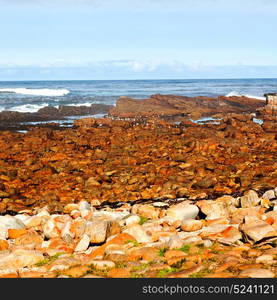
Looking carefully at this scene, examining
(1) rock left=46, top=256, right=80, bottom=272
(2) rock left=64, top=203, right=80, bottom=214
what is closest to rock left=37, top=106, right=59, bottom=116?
(2) rock left=64, top=203, right=80, bottom=214

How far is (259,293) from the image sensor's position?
6.06 metres

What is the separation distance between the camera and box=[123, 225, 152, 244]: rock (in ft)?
30.0

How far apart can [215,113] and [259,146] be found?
23.4m

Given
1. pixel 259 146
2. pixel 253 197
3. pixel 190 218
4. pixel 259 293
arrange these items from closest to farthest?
pixel 259 293
pixel 190 218
pixel 253 197
pixel 259 146

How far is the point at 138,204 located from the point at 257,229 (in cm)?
430

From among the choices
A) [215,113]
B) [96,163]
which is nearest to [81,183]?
[96,163]

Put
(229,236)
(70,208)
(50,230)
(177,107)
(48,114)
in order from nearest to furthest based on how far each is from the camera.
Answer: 1. (229,236)
2. (50,230)
3. (70,208)
4. (48,114)
5. (177,107)

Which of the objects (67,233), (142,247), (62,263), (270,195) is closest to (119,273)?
(62,263)

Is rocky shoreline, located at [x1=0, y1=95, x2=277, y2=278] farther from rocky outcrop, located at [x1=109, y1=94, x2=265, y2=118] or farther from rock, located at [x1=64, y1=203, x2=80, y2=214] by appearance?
rocky outcrop, located at [x1=109, y1=94, x2=265, y2=118]

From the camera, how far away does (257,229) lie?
8727mm

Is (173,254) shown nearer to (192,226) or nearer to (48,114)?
(192,226)

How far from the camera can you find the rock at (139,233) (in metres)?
9.15

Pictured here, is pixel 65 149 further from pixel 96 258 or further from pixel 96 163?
pixel 96 258

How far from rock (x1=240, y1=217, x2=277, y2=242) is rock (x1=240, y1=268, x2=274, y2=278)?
1.81m
